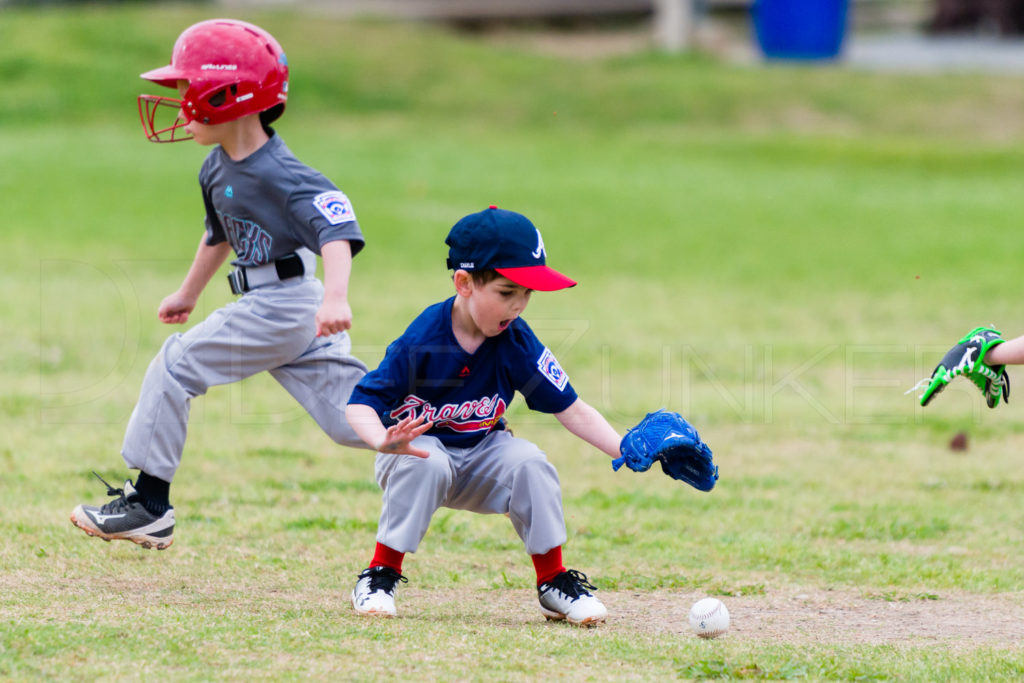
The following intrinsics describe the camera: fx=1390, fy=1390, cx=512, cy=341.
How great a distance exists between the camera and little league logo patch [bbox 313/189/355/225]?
473 centimetres

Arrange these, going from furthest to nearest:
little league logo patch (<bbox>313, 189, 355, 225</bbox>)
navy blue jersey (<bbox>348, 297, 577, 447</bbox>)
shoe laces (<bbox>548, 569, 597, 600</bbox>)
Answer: little league logo patch (<bbox>313, 189, 355, 225</bbox>)
shoe laces (<bbox>548, 569, 597, 600</bbox>)
navy blue jersey (<bbox>348, 297, 577, 447</bbox>)

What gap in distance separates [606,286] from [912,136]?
12.1 metres

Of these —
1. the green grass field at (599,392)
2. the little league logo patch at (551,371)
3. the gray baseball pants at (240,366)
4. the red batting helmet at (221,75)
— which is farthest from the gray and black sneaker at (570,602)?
the red batting helmet at (221,75)

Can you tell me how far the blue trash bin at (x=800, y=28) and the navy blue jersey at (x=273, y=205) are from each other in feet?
87.5

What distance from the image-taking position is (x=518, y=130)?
923 inches

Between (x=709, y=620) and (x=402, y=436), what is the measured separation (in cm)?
110

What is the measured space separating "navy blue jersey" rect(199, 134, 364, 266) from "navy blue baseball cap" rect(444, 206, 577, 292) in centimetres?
58

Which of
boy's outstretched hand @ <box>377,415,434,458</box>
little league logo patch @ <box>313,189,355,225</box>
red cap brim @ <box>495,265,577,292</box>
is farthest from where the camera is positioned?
little league logo patch @ <box>313,189,355,225</box>

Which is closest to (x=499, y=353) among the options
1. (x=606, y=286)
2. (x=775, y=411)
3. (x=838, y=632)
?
(x=838, y=632)

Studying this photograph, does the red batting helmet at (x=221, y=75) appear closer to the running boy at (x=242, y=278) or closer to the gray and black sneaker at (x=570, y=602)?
the running boy at (x=242, y=278)

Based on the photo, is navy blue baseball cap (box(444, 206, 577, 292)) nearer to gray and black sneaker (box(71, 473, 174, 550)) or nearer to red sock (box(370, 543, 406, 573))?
red sock (box(370, 543, 406, 573))

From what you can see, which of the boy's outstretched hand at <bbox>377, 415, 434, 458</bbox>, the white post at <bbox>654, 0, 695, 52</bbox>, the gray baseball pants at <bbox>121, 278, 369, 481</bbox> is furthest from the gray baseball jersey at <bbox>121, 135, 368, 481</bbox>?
the white post at <bbox>654, 0, 695, 52</bbox>

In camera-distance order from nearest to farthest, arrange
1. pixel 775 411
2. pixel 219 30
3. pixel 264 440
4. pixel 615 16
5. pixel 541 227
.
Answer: pixel 219 30, pixel 264 440, pixel 775 411, pixel 541 227, pixel 615 16

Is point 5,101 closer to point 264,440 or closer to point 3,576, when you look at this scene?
point 264,440
